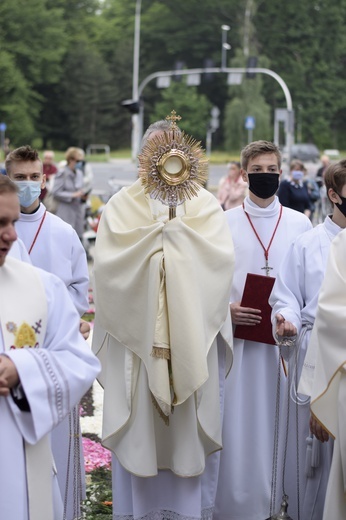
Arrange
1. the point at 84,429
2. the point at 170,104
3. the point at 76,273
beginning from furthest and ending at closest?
the point at 170,104, the point at 84,429, the point at 76,273

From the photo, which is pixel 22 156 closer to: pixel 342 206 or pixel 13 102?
pixel 342 206

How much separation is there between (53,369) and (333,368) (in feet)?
5.21

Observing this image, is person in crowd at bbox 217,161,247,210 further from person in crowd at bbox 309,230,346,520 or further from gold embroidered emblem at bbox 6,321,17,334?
gold embroidered emblem at bbox 6,321,17,334

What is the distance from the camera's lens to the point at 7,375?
3.97m

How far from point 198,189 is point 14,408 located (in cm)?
221

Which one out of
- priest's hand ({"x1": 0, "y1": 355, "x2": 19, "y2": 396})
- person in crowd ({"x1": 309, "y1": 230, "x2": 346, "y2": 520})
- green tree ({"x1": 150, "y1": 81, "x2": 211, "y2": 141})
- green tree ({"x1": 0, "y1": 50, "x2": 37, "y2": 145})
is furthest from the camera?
green tree ({"x1": 150, "y1": 81, "x2": 211, "y2": 141})

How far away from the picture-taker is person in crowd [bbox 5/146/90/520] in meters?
6.23

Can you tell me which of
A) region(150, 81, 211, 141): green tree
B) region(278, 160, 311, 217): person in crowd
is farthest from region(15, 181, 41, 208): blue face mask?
region(150, 81, 211, 141): green tree

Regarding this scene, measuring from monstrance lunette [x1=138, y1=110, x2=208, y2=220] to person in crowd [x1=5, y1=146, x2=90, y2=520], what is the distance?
73 cm

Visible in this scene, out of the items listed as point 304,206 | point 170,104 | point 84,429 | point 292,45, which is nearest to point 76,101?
point 170,104

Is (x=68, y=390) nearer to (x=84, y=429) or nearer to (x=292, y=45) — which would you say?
(x=84, y=429)

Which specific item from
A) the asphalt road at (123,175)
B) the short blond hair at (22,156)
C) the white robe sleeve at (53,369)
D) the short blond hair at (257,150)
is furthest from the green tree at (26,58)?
the white robe sleeve at (53,369)

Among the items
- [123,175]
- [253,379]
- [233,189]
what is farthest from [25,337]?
[123,175]

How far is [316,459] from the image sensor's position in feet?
20.7
